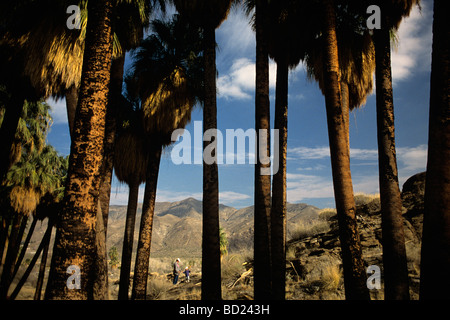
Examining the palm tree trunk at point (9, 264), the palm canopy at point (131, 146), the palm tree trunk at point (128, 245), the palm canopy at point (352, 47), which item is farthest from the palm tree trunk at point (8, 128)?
the palm tree trunk at point (9, 264)

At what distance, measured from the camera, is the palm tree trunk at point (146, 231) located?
9.12 meters

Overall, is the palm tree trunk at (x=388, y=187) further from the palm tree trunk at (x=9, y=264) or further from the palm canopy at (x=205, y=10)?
the palm tree trunk at (x=9, y=264)

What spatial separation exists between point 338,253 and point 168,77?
985cm

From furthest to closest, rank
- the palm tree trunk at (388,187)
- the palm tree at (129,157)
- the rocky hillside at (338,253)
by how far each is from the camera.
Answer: the palm tree at (129,157) < the rocky hillside at (338,253) < the palm tree trunk at (388,187)

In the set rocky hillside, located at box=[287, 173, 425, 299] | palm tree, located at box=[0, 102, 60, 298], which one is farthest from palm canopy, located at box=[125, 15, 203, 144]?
palm tree, located at box=[0, 102, 60, 298]

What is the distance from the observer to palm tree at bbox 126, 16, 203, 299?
9.60 m

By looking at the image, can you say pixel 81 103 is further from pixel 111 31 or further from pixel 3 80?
pixel 3 80

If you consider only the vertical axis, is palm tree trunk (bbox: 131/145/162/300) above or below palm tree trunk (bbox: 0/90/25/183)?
below

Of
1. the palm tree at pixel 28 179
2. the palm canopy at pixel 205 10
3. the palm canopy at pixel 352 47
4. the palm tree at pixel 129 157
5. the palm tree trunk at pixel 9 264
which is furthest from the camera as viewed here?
the palm tree at pixel 28 179

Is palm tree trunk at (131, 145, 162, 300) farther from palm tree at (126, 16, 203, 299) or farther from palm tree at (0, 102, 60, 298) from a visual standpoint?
palm tree at (0, 102, 60, 298)

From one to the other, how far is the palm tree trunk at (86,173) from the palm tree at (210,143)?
114 inches

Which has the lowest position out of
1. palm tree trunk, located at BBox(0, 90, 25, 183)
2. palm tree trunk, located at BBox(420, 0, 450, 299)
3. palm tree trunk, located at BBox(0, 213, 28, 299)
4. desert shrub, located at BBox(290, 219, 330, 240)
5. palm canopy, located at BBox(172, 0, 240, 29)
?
palm tree trunk, located at BBox(0, 213, 28, 299)

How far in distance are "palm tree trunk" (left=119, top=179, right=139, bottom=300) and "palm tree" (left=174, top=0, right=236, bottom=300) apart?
5780 millimetres
